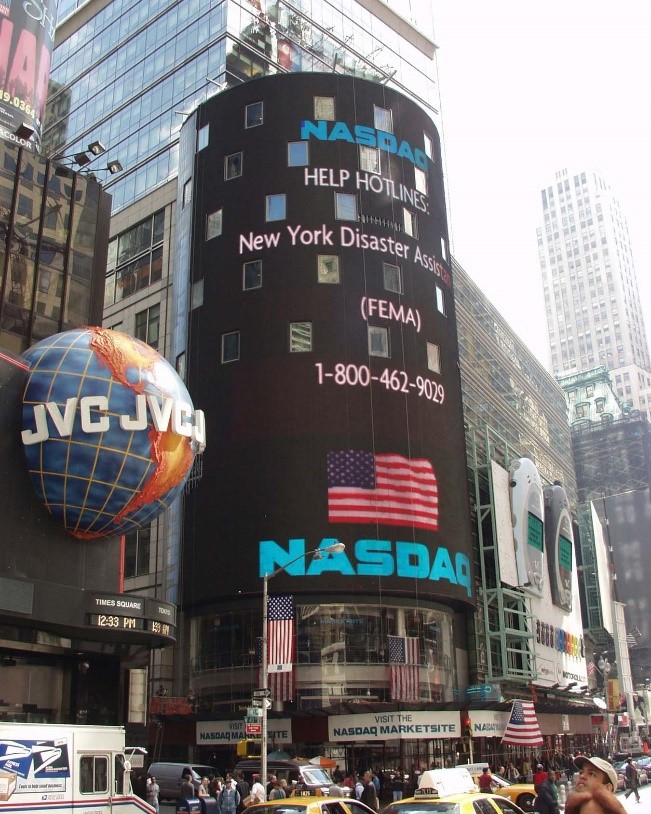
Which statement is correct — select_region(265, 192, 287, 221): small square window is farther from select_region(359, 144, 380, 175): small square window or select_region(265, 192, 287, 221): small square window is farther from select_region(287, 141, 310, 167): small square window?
select_region(359, 144, 380, 175): small square window

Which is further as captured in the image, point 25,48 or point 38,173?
point 25,48

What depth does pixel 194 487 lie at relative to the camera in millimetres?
51156

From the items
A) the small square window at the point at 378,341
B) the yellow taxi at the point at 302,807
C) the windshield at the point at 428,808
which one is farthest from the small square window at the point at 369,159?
the windshield at the point at 428,808

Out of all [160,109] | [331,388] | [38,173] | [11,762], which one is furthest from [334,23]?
[11,762]

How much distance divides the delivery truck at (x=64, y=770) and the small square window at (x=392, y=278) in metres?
37.6

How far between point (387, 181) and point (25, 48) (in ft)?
73.1

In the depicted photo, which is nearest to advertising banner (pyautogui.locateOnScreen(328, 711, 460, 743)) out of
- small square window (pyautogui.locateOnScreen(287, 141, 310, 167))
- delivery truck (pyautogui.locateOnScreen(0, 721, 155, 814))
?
delivery truck (pyautogui.locateOnScreen(0, 721, 155, 814))

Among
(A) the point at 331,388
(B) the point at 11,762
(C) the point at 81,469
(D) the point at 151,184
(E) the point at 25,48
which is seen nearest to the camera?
(B) the point at 11,762

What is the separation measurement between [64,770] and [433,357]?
39.8m

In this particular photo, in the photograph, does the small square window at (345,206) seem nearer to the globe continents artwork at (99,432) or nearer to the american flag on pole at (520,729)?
the american flag on pole at (520,729)

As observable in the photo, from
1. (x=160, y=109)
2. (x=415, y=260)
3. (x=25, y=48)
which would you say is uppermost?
(x=160, y=109)

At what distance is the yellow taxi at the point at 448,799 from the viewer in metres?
15.4

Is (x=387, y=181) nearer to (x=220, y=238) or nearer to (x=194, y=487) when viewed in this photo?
(x=220, y=238)

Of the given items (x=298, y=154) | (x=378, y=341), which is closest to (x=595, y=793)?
(x=378, y=341)
